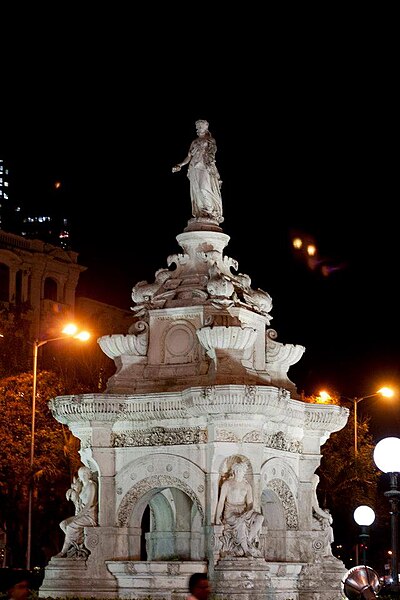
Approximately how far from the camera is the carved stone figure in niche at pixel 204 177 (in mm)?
30125

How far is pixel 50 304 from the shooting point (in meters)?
86.1

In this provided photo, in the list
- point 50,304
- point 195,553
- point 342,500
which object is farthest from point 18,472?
point 50,304

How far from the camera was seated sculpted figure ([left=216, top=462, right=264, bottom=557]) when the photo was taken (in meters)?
26.6

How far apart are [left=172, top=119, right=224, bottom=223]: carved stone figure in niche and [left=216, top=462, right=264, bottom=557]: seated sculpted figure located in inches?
233

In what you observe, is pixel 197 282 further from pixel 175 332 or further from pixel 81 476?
pixel 81 476

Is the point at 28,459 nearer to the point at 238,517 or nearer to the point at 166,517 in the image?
the point at 166,517

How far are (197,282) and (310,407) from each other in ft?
11.1

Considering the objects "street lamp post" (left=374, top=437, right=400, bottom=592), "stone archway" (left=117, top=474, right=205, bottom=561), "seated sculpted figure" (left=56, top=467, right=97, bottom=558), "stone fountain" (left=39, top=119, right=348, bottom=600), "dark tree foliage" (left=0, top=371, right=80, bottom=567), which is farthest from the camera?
"dark tree foliage" (left=0, top=371, right=80, bottom=567)

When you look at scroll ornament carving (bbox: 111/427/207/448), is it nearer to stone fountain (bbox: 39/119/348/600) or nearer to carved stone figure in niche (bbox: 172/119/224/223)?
stone fountain (bbox: 39/119/348/600)

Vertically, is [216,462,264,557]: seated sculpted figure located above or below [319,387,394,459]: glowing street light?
below

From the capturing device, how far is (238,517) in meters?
26.7

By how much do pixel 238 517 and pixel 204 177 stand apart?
24.2 feet

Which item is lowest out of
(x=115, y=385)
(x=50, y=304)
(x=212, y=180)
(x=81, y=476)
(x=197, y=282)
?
(x=81, y=476)

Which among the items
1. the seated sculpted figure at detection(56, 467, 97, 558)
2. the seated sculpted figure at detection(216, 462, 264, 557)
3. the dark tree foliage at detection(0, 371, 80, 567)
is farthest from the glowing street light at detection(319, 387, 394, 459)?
the seated sculpted figure at detection(216, 462, 264, 557)
